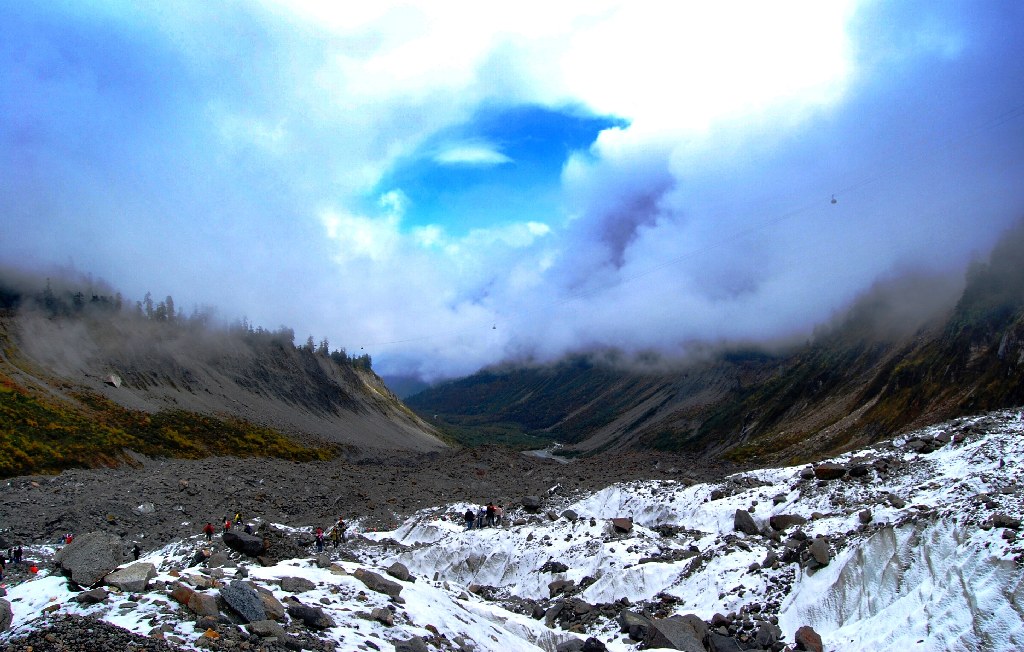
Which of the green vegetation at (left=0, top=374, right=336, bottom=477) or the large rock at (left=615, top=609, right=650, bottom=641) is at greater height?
the green vegetation at (left=0, top=374, right=336, bottom=477)

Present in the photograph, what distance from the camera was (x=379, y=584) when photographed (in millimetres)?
20266

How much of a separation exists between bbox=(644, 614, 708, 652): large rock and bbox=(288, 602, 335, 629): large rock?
11.3 m

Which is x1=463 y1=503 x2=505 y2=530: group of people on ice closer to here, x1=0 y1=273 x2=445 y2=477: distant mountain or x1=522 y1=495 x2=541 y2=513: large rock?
x1=522 y1=495 x2=541 y2=513: large rock

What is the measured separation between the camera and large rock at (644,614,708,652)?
21125mm

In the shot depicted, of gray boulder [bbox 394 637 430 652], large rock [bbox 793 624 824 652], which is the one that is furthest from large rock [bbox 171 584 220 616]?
large rock [bbox 793 624 824 652]

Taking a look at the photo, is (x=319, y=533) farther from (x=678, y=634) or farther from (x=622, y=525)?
(x=678, y=634)

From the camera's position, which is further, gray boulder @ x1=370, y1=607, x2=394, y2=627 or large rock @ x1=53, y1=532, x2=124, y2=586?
gray boulder @ x1=370, y1=607, x2=394, y2=627

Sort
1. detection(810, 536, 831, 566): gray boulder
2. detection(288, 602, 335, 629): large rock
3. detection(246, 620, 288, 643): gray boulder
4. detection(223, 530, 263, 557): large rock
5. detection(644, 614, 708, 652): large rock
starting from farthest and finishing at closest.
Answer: detection(223, 530, 263, 557): large rock → detection(810, 536, 831, 566): gray boulder → detection(644, 614, 708, 652): large rock → detection(288, 602, 335, 629): large rock → detection(246, 620, 288, 643): gray boulder

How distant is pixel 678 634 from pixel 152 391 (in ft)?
369

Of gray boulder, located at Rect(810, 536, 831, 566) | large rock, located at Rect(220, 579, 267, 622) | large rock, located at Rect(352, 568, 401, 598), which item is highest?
large rock, located at Rect(220, 579, 267, 622)

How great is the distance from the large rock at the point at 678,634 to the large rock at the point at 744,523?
26.6 ft

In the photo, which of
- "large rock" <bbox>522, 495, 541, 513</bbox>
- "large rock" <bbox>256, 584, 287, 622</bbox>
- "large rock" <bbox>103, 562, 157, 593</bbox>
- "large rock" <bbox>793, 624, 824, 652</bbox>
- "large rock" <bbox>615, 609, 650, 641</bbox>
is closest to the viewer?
"large rock" <bbox>103, 562, 157, 593</bbox>

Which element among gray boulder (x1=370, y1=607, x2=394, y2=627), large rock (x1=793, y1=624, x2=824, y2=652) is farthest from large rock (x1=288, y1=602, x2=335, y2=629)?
large rock (x1=793, y1=624, x2=824, y2=652)

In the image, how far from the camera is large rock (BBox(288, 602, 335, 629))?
53.3 feet
